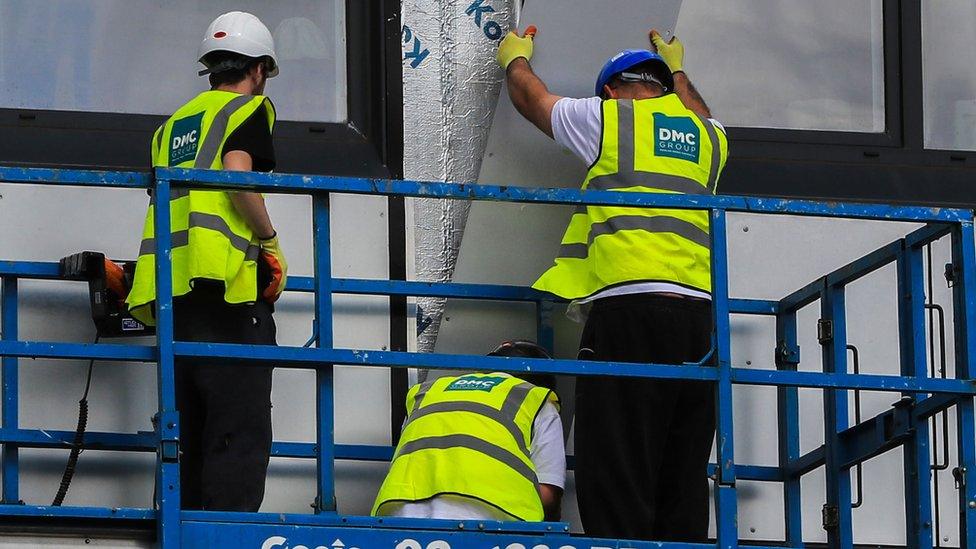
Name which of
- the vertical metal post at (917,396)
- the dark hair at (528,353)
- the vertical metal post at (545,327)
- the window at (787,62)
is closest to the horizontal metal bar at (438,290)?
the vertical metal post at (545,327)

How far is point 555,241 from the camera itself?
23.6 ft

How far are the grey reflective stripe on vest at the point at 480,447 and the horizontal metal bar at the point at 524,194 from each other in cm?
77

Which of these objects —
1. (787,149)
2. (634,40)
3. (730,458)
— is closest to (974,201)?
(787,149)

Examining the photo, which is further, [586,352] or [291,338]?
[291,338]

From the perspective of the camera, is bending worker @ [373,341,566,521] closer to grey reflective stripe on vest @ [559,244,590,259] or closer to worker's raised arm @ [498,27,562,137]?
grey reflective stripe on vest @ [559,244,590,259]

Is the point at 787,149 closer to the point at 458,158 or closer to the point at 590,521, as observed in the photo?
the point at 458,158

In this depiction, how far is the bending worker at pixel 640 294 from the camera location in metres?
6.15

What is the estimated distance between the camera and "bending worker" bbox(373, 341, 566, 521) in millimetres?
5707

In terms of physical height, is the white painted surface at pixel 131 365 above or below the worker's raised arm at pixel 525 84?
below

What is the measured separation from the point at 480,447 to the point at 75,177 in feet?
4.83

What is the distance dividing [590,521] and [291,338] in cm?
150

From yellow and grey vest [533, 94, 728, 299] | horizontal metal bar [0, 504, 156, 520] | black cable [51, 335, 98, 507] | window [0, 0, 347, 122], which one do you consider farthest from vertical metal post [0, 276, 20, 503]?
yellow and grey vest [533, 94, 728, 299]

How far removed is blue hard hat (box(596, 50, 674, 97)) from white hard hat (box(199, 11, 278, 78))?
3.82 feet

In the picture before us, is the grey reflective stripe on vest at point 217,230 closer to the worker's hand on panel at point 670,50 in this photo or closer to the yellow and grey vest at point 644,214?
the yellow and grey vest at point 644,214
